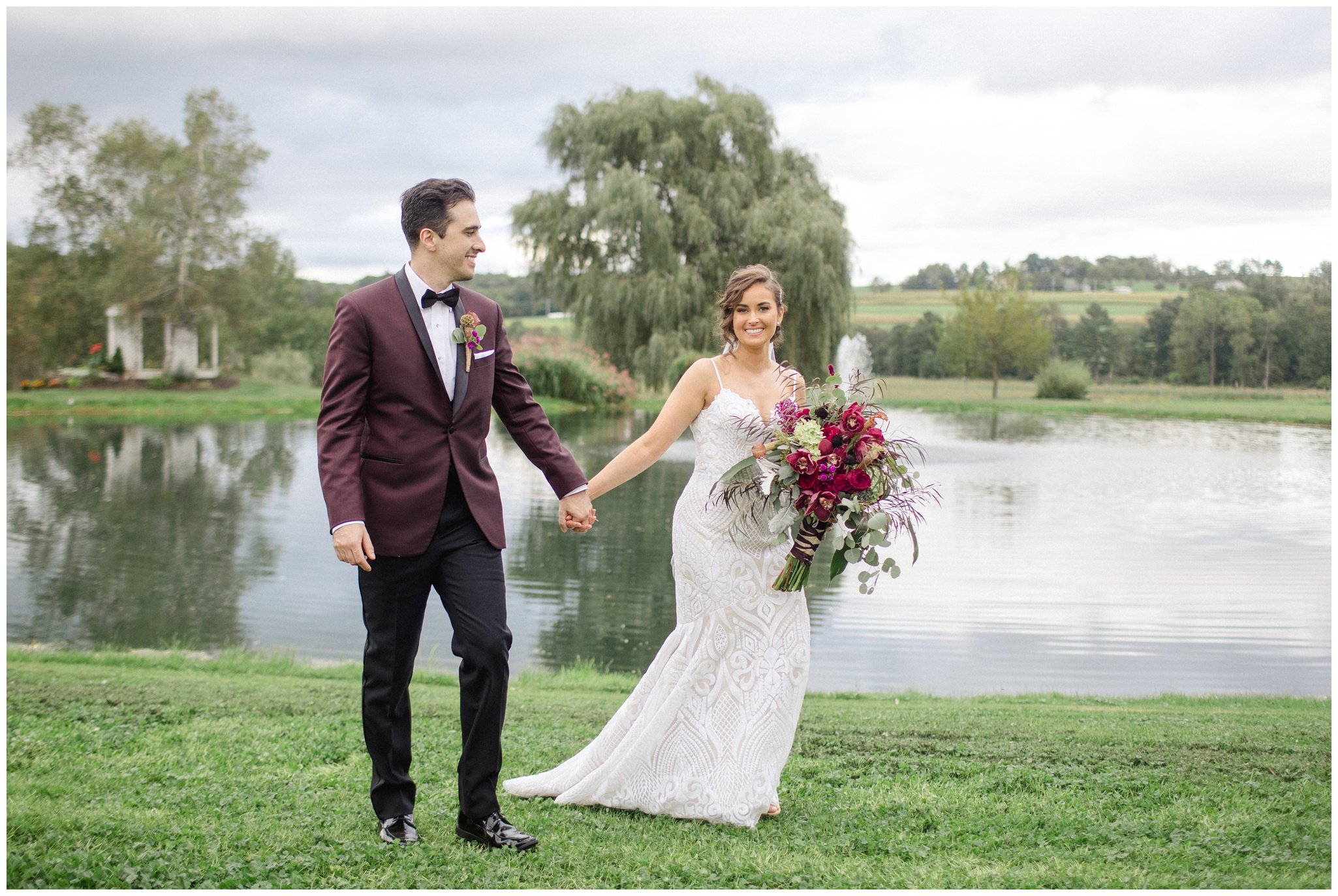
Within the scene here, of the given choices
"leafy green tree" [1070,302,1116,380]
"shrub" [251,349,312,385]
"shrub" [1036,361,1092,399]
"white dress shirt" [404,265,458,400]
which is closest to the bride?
"white dress shirt" [404,265,458,400]

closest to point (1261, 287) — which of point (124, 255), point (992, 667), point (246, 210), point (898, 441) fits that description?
point (246, 210)

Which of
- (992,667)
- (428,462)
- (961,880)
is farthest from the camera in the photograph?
(992,667)

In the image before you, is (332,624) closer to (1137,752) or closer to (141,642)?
(141,642)

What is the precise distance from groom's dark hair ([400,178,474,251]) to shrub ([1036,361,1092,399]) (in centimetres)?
4879

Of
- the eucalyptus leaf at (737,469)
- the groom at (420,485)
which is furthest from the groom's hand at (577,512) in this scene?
the eucalyptus leaf at (737,469)

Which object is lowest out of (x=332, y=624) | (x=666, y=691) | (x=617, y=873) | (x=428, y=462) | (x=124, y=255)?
(x=332, y=624)

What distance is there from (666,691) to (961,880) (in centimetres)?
128

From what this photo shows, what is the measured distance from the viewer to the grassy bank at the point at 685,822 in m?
3.28

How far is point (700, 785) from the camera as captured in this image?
12.9ft

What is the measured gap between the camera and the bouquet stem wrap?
3928 millimetres

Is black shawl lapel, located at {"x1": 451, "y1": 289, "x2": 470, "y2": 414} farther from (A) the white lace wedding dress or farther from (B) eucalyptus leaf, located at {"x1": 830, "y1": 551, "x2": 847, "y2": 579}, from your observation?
(B) eucalyptus leaf, located at {"x1": 830, "y1": 551, "x2": 847, "y2": 579}

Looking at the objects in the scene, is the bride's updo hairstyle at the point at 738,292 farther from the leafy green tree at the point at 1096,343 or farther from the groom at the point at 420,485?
the leafy green tree at the point at 1096,343

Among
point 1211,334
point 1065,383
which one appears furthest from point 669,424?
point 1211,334

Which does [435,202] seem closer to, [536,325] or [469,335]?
[469,335]
